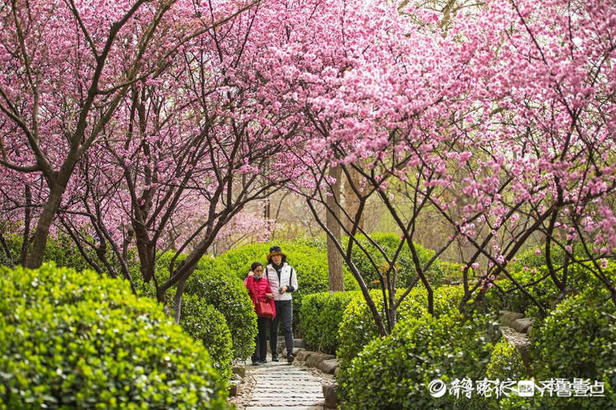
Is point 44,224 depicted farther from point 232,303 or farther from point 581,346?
point 232,303

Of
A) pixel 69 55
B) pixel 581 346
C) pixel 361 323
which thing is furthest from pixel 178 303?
pixel 581 346

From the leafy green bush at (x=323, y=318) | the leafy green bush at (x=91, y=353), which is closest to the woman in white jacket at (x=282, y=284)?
the leafy green bush at (x=323, y=318)

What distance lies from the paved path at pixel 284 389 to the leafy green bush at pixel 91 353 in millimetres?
4095

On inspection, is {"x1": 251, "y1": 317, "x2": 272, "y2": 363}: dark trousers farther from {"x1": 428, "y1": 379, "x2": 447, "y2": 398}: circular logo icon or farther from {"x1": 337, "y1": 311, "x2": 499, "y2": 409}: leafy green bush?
{"x1": 428, "y1": 379, "x2": 447, "y2": 398}: circular logo icon

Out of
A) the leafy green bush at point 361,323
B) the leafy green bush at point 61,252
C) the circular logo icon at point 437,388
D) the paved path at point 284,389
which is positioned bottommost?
the paved path at point 284,389

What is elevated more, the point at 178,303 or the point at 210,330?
the point at 178,303

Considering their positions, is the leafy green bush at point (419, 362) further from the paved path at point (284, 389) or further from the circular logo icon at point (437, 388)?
the paved path at point (284, 389)

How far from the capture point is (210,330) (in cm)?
813

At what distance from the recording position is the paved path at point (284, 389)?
784 cm

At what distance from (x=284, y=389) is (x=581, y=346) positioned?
459cm

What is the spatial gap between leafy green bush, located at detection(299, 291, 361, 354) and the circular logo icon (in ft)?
16.1

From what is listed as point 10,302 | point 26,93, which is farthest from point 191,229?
point 10,302

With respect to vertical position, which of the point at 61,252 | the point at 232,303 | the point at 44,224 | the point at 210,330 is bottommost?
the point at 210,330

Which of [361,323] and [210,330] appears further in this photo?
[210,330]
